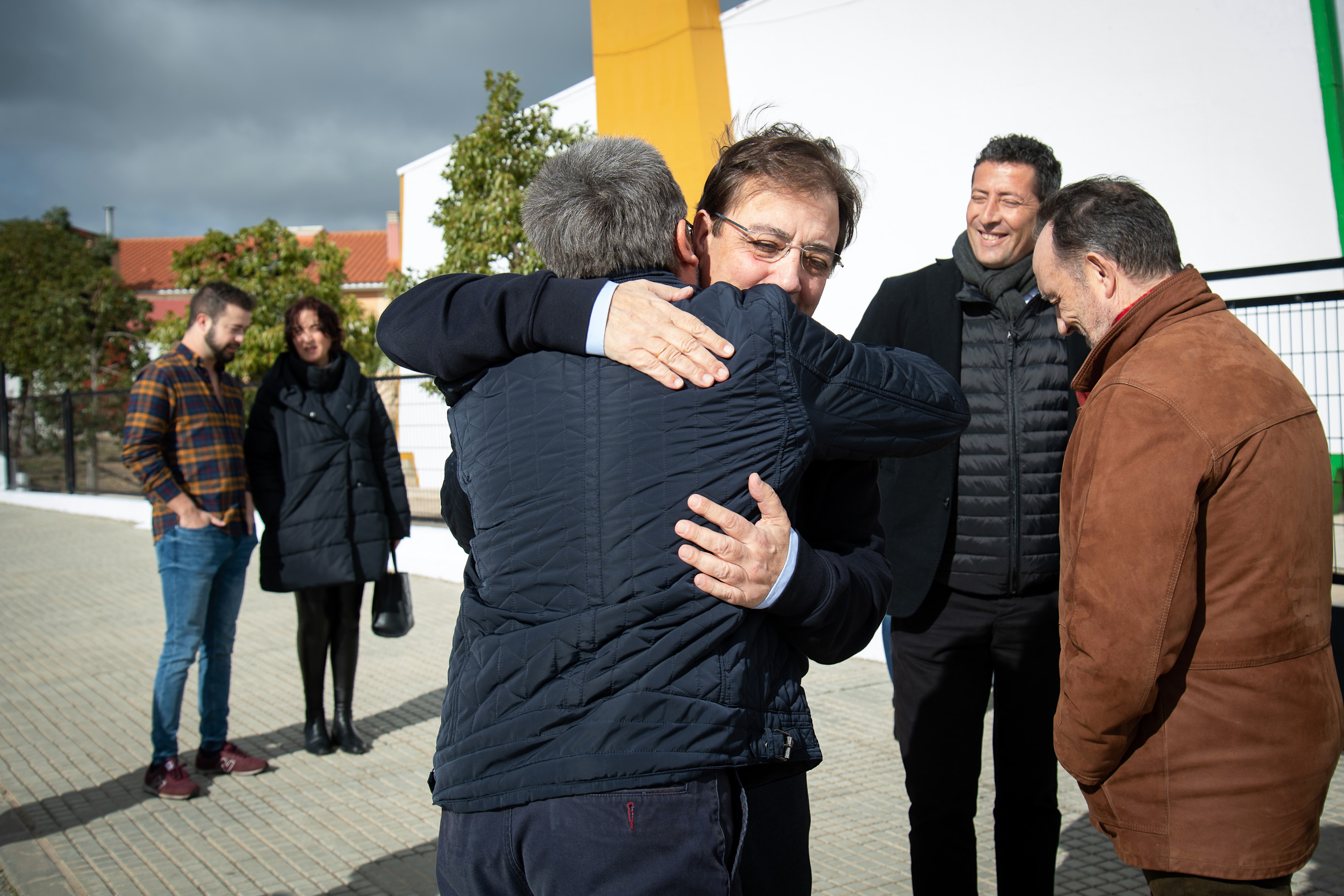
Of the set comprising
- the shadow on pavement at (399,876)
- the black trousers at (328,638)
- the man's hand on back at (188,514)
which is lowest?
the shadow on pavement at (399,876)

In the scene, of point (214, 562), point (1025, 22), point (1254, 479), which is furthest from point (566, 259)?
point (1025, 22)

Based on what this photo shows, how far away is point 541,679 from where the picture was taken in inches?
52.3

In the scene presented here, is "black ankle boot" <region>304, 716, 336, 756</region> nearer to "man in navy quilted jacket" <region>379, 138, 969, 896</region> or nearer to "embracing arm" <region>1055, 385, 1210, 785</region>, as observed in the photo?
"man in navy quilted jacket" <region>379, 138, 969, 896</region>

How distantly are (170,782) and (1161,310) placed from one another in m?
4.42

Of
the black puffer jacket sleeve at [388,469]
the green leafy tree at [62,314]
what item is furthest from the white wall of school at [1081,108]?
the green leafy tree at [62,314]

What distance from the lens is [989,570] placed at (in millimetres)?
2717

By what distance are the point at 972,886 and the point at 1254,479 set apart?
152 centimetres

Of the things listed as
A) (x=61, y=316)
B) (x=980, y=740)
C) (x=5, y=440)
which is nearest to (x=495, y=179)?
(x=980, y=740)

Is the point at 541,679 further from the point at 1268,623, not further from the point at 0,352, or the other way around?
the point at 0,352

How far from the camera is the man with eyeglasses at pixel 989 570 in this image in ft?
8.86

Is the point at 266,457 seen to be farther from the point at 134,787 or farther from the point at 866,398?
the point at 866,398

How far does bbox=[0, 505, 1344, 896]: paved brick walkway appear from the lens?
3.51 m

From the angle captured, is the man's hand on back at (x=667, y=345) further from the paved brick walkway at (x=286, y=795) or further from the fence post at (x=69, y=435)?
the fence post at (x=69, y=435)

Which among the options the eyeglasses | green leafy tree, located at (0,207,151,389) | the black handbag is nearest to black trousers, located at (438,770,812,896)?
the eyeglasses
